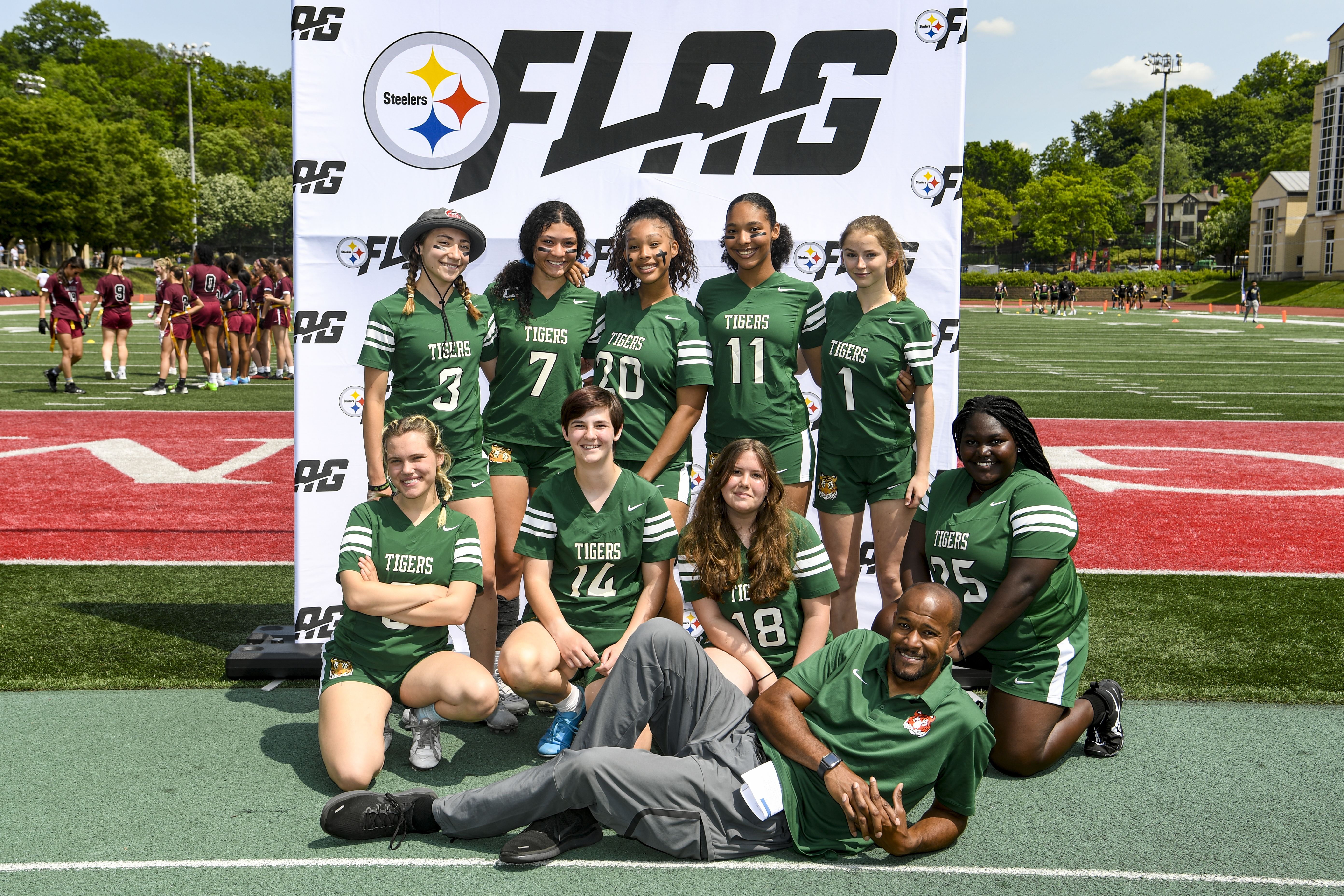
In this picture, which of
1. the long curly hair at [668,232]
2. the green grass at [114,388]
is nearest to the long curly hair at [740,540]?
the long curly hair at [668,232]

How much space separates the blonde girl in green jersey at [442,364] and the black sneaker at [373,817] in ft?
4.47

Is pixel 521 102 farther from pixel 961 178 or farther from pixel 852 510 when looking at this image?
pixel 852 510

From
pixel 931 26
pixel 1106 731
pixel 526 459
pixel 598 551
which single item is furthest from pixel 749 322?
pixel 1106 731

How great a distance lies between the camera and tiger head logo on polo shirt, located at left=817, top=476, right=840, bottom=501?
5355 mm

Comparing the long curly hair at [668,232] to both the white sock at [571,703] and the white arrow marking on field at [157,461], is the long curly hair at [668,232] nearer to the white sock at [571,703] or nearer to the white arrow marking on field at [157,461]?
the white sock at [571,703]

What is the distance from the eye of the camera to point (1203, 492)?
10305mm

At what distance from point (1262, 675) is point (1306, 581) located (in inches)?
87.0

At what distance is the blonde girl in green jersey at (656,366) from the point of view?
5.07 metres

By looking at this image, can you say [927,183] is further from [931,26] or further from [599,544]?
[599,544]

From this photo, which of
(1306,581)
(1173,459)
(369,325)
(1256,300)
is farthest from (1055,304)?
(369,325)

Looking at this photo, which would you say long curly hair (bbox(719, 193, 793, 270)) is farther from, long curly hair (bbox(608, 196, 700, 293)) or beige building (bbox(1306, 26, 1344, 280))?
beige building (bbox(1306, 26, 1344, 280))

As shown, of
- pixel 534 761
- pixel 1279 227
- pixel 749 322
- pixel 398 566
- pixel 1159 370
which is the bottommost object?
pixel 534 761

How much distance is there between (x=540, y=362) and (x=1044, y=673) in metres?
2.62

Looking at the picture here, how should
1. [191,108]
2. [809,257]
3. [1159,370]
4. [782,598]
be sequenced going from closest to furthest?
[782,598]
[809,257]
[1159,370]
[191,108]
